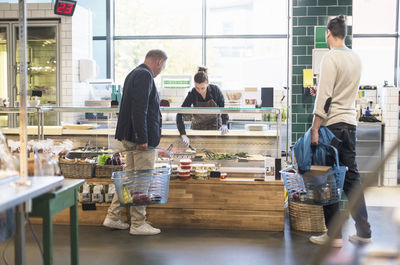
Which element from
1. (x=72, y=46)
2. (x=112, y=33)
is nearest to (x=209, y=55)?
(x=112, y=33)

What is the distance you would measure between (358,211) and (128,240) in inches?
80.7

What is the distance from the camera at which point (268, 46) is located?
994 cm

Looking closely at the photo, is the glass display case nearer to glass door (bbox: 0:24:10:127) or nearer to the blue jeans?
the blue jeans

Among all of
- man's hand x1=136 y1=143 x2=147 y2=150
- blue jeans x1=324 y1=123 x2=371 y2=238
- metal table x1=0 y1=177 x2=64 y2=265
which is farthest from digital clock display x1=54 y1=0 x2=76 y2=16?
metal table x1=0 y1=177 x2=64 y2=265

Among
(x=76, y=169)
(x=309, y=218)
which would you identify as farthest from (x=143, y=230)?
(x=309, y=218)

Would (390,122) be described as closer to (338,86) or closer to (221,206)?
(338,86)

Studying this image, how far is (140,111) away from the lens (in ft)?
14.2

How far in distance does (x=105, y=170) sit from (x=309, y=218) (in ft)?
6.90

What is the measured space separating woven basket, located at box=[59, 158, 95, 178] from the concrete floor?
529 mm

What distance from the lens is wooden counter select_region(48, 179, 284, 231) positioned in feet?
15.6

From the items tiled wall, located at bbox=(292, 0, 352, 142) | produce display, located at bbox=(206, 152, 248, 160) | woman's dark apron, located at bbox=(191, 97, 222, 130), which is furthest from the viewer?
tiled wall, located at bbox=(292, 0, 352, 142)

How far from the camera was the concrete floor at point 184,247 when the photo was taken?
385 cm

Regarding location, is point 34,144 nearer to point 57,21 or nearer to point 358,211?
point 358,211

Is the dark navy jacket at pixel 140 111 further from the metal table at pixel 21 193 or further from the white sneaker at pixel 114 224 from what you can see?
the metal table at pixel 21 193
